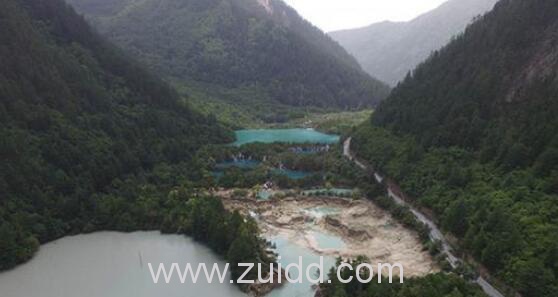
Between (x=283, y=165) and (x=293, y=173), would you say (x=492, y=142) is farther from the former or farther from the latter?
(x=283, y=165)

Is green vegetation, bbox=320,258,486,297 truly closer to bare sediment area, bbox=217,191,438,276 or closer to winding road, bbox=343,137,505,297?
winding road, bbox=343,137,505,297

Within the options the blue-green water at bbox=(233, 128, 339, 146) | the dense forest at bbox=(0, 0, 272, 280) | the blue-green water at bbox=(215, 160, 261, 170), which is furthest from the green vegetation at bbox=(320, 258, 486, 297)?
the blue-green water at bbox=(233, 128, 339, 146)

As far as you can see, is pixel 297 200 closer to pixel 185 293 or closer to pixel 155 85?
pixel 185 293

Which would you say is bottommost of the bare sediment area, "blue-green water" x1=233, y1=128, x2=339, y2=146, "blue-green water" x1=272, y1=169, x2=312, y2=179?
"blue-green water" x1=233, y1=128, x2=339, y2=146

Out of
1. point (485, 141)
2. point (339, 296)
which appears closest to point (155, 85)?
point (485, 141)

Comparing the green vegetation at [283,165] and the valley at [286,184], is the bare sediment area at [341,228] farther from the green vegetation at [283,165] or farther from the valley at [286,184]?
the green vegetation at [283,165]
